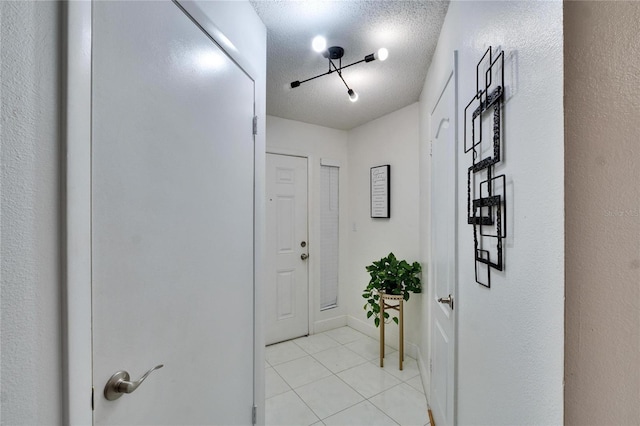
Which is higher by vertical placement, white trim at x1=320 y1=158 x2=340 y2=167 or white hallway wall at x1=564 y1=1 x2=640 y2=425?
white trim at x1=320 y1=158 x2=340 y2=167

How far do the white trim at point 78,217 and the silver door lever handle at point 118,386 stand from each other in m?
0.06

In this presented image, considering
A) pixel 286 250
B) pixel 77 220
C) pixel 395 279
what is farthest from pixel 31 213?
pixel 286 250

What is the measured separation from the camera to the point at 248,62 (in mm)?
1397

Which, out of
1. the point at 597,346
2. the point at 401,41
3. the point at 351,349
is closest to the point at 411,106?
the point at 401,41

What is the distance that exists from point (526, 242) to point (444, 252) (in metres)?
0.98

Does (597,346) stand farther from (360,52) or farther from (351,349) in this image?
(351,349)

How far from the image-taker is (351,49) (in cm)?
184

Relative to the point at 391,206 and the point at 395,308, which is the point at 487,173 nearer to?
the point at 395,308

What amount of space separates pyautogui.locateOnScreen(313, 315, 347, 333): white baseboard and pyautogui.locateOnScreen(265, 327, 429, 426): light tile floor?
218 mm

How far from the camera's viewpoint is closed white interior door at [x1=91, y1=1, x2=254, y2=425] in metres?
0.71

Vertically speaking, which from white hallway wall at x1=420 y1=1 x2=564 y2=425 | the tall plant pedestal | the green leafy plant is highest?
white hallway wall at x1=420 y1=1 x2=564 y2=425

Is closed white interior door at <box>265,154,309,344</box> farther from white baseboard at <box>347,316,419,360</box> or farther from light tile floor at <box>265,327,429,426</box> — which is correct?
white baseboard at <box>347,316,419,360</box>

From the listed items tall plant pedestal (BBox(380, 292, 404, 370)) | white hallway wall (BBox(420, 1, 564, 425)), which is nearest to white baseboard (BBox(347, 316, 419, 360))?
tall plant pedestal (BBox(380, 292, 404, 370))

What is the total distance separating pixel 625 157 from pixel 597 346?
302 millimetres
